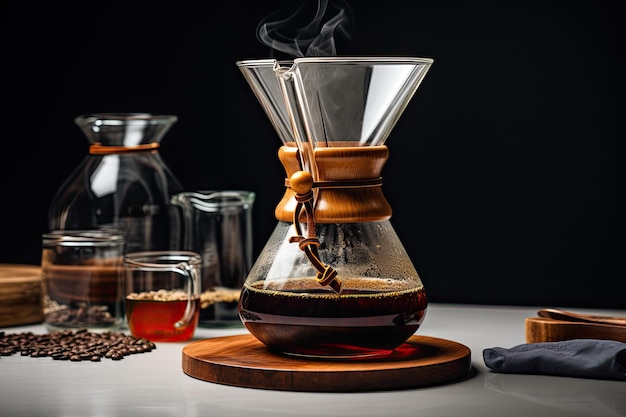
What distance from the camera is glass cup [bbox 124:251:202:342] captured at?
4.66 ft

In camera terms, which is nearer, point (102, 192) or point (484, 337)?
point (484, 337)

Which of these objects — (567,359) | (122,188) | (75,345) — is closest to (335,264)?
(567,359)

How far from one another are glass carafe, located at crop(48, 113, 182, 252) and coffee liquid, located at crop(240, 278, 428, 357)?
46 centimetres

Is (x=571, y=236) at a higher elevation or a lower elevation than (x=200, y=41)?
lower

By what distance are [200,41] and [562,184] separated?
2.21 feet

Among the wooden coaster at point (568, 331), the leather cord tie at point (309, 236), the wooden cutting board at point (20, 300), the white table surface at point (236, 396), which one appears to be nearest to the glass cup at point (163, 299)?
the white table surface at point (236, 396)

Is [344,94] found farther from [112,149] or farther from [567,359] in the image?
[112,149]

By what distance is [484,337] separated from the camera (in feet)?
4.84

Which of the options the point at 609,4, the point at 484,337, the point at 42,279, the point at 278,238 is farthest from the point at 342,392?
the point at 609,4

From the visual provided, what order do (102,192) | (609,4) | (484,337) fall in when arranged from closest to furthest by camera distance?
1. (484,337)
2. (102,192)
3. (609,4)

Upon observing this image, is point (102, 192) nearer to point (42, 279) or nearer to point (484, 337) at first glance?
point (42, 279)

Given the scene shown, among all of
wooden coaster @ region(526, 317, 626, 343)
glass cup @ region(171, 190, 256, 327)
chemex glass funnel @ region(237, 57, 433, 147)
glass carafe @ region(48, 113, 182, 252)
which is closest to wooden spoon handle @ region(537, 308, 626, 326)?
wooden coaster @ region(526, 317, 626, 343)

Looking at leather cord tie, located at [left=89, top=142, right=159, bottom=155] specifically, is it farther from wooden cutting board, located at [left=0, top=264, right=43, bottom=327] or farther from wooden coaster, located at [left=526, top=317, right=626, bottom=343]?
wooden coaster, located at [left=526, top=317, right=626, bottom=343]

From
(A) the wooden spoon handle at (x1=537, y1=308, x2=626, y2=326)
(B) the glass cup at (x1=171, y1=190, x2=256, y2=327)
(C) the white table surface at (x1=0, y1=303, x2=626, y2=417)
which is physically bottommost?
(C) the white table surface at (x1=0, y1=303, x2=626, y2=417)
